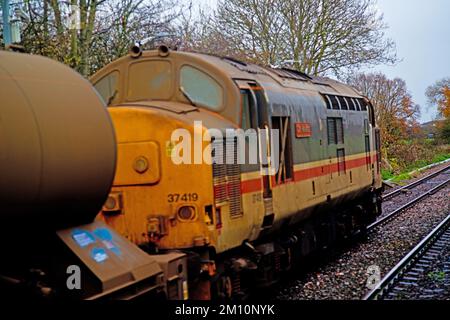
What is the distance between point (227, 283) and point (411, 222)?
9.27m

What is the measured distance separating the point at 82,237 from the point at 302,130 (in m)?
5.09

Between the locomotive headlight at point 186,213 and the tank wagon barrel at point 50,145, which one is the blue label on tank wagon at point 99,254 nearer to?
the tank wagon barrel at point 50,145

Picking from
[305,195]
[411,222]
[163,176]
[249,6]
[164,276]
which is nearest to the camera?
[164,276]

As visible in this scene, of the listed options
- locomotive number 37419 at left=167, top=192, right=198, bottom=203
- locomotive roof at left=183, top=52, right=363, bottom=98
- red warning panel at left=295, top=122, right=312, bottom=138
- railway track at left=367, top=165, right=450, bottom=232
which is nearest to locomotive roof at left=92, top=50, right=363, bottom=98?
locomotive roof at left=183, top=52, right=363, bottom=98

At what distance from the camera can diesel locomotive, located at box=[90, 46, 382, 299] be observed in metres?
7.36

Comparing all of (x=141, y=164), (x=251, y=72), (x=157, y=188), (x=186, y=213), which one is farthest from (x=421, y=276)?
(x=141, y=164)

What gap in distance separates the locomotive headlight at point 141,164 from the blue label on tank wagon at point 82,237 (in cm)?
174

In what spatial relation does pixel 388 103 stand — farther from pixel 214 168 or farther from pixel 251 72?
pixel 214 168

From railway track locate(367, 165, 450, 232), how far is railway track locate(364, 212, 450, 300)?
3077 millimetres

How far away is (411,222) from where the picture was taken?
1608 cm

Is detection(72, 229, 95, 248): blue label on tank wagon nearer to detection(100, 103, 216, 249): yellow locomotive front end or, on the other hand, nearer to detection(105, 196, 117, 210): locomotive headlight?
detection(100, 103, 216, 249): yellow locomotive front end

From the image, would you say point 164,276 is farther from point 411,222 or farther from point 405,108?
point 405,108

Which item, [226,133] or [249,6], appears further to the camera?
[249,6]
